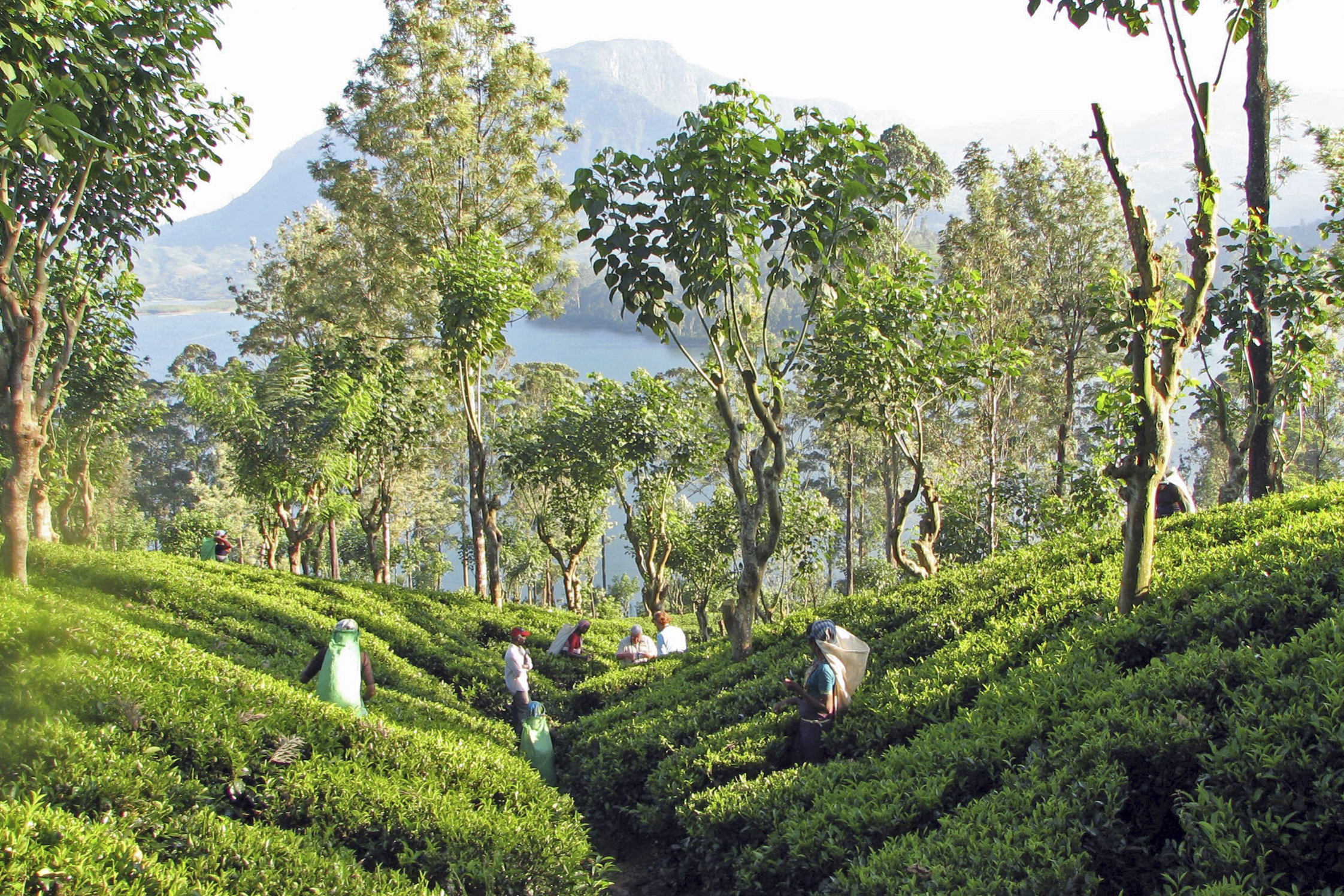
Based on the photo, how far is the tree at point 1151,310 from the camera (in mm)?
5664

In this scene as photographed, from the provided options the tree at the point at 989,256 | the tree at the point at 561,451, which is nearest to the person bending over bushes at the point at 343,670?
the tree at the point at 561,451

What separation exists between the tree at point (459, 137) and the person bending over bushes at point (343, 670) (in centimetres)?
968

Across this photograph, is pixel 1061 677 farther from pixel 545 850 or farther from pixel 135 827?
pixel 135 827

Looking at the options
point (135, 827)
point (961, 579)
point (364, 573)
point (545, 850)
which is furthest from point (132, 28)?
point (364, 573)

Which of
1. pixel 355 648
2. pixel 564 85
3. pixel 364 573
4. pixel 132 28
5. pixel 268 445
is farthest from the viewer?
pixel 364 573

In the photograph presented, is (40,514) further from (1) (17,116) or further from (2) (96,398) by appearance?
(1) (17,116)

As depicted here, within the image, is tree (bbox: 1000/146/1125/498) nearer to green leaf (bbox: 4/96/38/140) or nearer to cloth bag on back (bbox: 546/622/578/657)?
cloth bag on back (bbox: 546/622/578/657)

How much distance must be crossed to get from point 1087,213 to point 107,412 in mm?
28768

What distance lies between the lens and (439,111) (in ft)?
62.4

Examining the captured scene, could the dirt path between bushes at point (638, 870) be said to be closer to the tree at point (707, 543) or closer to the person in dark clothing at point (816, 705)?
the person in dark clothing at point (816, 705)

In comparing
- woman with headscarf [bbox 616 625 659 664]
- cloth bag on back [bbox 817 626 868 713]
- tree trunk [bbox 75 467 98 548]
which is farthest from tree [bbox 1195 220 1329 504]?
tree trunk [bbox 75 467 98 548]

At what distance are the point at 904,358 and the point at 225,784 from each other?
30.4 ft

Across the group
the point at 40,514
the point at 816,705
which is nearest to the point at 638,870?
the point at 816,705

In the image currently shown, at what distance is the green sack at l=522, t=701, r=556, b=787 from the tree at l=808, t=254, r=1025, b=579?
557 cm
